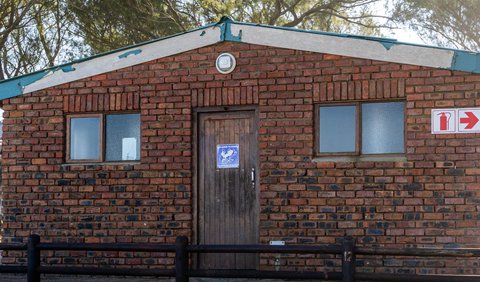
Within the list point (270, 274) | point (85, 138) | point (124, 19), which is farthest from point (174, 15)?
point (270, 274)

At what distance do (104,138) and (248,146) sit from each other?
218 centimetres

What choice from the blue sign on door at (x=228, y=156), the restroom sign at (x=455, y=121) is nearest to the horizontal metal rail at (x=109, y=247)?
the blue sign on door at (x=228, y=156)

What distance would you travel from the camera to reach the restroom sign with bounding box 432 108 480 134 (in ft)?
34.4

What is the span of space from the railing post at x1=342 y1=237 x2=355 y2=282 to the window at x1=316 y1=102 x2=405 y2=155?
2.71 metres

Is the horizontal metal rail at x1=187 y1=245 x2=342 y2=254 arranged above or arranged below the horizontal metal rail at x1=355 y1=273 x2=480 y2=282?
above

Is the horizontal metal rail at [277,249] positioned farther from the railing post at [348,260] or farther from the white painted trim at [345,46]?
the white painted trim at [345,46]

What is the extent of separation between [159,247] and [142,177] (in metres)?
2.74

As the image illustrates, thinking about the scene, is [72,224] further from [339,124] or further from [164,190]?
[339,124]

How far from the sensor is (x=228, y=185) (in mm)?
11523

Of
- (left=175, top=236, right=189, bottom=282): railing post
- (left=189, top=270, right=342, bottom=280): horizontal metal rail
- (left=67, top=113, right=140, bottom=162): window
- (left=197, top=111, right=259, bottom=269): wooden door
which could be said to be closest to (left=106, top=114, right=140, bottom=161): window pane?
(left=67, top=113, right=140, bottom=162): window

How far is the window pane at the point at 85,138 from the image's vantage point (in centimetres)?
1216

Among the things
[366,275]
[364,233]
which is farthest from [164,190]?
[366,275]

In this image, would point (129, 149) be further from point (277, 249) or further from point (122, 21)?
point (122, 21)

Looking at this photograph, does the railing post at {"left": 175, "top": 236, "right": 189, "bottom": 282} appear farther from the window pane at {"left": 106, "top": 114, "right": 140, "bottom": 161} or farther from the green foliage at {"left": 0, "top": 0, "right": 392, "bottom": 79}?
the green foliage at {"left": 0, "top": 0, "right": 392, "bottom": 79}
